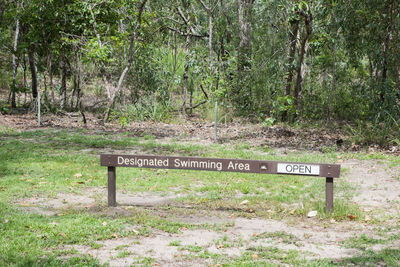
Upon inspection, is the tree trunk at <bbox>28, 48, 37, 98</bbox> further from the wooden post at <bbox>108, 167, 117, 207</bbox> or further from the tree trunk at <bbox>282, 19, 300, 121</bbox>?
the wooden post at <bbox>108, 167, 117, 207</bbox>

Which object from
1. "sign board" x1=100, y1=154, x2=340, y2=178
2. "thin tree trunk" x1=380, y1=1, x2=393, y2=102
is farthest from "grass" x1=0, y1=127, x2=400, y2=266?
"thin tree trunk" x1=380, y1=1, x2=393, y2=102

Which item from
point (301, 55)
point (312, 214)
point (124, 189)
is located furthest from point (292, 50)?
point (312, 214)

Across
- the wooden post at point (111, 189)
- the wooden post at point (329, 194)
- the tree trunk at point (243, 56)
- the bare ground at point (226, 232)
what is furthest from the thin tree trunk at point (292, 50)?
the wooden post at point (111, 189)

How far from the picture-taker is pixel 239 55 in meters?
17.7

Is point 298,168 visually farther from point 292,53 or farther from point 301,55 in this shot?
point 292,53

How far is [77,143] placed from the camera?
12.9 m

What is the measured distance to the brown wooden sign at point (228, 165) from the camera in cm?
671

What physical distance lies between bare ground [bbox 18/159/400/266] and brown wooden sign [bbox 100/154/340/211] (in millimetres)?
565

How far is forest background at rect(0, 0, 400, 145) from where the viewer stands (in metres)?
13.5

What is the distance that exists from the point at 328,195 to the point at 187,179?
10.5 ft

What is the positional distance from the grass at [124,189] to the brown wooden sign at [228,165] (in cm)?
50

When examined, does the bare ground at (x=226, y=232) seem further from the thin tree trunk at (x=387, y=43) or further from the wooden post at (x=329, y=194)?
the thin tree trunk at (x=387, y=43)

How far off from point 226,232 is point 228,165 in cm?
108

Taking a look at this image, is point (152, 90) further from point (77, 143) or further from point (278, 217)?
point (278, 217)
